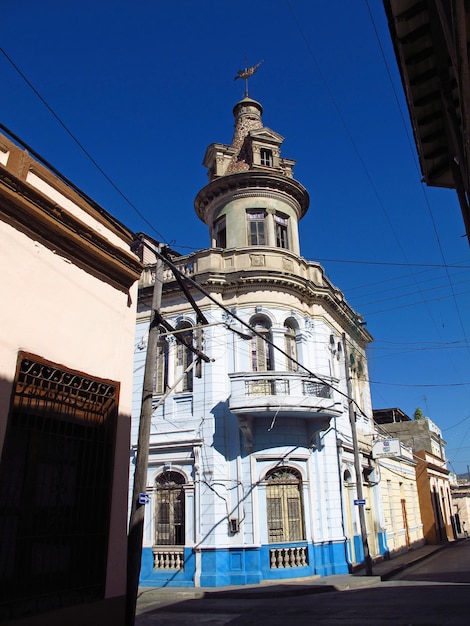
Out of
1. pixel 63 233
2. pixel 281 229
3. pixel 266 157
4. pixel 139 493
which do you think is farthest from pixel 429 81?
pixel 266 157

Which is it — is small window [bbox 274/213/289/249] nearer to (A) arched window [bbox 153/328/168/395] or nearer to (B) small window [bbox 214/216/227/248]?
(B) small window [bbox 214/216/227/248]

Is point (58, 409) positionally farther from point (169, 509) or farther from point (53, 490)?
point (169, 509)

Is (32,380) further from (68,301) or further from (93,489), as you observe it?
(93,489)

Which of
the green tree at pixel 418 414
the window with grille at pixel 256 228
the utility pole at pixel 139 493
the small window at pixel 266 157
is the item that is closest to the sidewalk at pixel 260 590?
the utility pole at pixel 139 493

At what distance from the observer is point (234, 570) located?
1572cm

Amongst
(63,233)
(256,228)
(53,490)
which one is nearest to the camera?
(53,490)

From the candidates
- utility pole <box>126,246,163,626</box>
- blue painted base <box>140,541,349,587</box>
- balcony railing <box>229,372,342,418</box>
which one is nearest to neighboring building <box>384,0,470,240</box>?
utility pole <box>126,246,163,626</box>

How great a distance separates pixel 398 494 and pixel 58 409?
25396 mm

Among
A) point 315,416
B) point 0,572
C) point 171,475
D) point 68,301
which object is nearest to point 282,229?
point 315,416

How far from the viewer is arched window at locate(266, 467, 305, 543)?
53.6 feet

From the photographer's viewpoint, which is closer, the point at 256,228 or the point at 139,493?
the point at 139,493

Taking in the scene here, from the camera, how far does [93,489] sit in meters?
6.74

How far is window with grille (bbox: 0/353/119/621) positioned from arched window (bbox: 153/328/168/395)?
11931 millimetres

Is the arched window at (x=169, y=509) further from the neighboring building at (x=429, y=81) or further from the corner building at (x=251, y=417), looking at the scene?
the neighboring building at (x=429, y=81)
